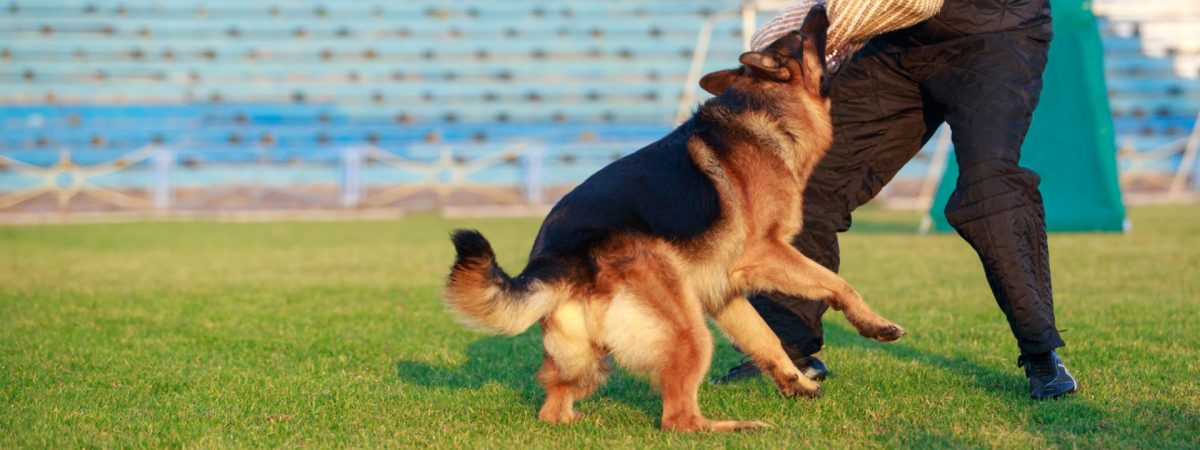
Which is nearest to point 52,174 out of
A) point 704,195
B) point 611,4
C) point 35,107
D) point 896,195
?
point 35,107

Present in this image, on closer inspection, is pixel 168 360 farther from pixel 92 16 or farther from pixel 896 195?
pixel 92 16

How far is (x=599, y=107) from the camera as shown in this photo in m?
19.8

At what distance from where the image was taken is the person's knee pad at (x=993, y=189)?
3691 mm

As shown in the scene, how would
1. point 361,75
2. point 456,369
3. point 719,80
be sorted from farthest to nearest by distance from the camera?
point 361,75 < point 456,369 < point 719,80

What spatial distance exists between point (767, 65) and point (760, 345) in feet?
3.01

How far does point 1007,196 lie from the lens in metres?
3.69

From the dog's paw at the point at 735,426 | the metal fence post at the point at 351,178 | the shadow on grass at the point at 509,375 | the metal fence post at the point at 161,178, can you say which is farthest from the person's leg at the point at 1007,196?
the metal fence post at the point at 161,178

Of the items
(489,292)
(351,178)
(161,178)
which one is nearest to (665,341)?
(489,292)

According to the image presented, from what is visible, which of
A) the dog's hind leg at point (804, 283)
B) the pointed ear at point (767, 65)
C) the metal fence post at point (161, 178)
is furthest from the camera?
the metal fence post at point (161, 178)

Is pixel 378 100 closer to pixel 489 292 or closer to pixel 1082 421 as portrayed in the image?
pixel 489 292

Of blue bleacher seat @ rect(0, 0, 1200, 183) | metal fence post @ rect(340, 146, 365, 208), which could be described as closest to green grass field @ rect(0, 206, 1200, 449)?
metal fence post @ rect(340, 146, 365, 208)

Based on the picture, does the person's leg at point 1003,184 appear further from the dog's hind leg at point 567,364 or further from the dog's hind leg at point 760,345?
the dog's hind leg at point 567,364

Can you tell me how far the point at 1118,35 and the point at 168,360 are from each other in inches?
806

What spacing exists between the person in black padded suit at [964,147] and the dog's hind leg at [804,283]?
47 centimetres
